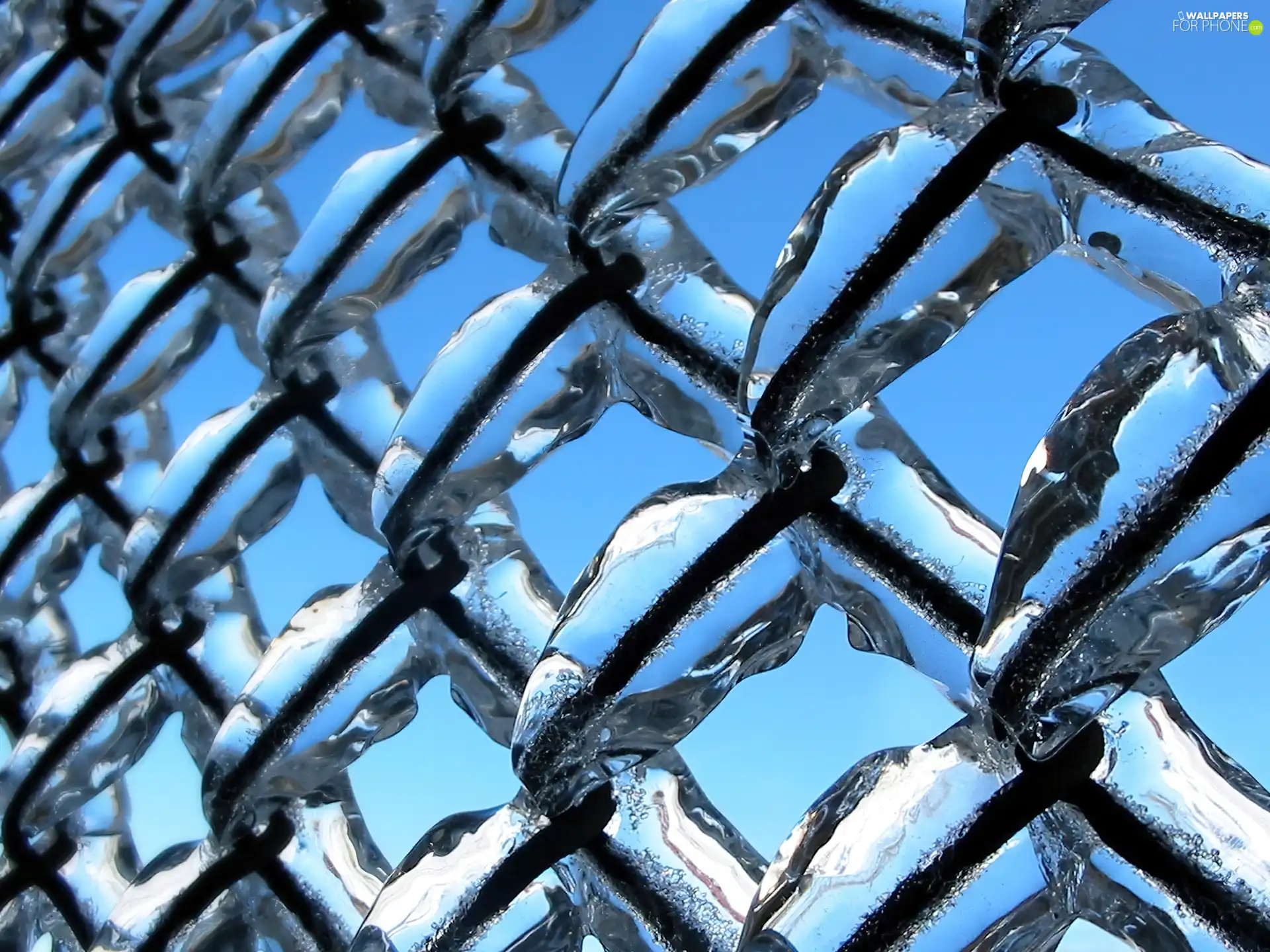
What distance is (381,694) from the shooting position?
325 mm

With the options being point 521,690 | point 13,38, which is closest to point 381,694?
point 521,690

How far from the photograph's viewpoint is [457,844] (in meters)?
0.29

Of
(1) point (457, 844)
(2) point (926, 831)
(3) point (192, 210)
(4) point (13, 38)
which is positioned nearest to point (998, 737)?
(2) point (926, 831)

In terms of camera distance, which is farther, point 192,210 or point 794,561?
point 192,210

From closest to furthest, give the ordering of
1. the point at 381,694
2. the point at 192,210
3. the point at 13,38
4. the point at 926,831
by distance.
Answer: the point at 926,831, the point at 381,694, the point at 192,210, the point at 13,38

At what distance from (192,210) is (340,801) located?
0.20 meters

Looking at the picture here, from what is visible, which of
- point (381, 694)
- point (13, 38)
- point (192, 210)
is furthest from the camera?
point (13, 38)

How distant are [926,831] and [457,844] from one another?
11 cm

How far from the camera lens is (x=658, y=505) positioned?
26 centimetres

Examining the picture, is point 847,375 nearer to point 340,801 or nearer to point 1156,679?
point 1156,679

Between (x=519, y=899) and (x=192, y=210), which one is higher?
(x=192, y=210)

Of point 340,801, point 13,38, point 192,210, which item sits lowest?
point 340,801

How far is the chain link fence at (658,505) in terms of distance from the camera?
0.66ft

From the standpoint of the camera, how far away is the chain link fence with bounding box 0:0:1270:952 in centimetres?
20
